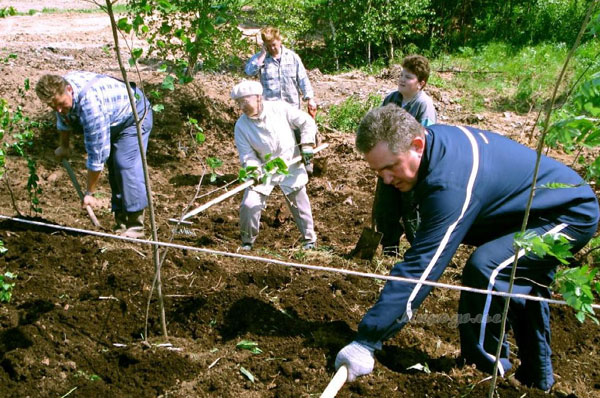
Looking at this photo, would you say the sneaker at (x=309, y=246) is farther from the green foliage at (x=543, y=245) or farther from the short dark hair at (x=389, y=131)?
the green foliage at (x=543, y=245)

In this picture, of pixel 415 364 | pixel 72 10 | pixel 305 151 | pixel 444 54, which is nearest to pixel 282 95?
pixel 305 151

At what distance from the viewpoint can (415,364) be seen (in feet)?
10.3

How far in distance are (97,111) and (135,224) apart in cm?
113

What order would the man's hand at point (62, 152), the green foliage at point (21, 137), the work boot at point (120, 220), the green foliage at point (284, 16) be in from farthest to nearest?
the green foliage at point (284, 16), the work boot at point (120, 220), the man's hand at point (62, 152), the green foliage at point (21, 137)

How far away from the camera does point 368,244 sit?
4.46m

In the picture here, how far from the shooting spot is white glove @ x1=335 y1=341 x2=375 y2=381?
8.27 feet

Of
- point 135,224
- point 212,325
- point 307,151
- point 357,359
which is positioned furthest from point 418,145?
point 135,224

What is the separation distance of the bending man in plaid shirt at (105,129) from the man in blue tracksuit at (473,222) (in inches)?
91.0

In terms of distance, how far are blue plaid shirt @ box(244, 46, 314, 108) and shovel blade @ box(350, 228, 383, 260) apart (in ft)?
8.23

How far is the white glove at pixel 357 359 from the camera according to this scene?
8.27 feet

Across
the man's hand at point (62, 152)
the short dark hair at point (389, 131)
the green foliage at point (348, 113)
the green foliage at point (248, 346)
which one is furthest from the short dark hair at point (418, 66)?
the green foliage at point (348, 113)

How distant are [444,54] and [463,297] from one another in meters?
9.28

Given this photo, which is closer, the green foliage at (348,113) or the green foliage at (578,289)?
the green foliage at (578,289)

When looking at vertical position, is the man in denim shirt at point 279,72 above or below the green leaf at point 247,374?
above
